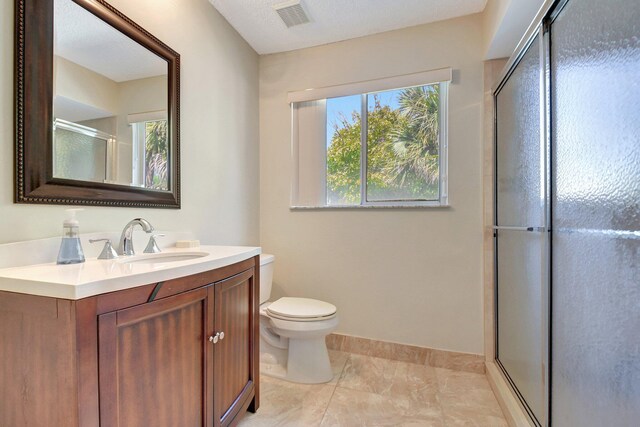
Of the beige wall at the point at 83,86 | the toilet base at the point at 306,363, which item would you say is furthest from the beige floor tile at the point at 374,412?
the beige wall at the point at 83,86

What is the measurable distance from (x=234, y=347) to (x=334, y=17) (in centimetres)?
202

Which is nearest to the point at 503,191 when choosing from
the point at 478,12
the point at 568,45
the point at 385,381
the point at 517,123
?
the point at 517,123

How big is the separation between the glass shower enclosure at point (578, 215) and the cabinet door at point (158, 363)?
1.21 metres

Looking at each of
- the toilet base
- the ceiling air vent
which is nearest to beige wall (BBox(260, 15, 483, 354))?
the ceiling air vent

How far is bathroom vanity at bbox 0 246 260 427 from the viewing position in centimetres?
65

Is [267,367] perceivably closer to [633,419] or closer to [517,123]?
[633,419]

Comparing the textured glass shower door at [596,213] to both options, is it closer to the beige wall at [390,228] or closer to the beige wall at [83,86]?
the beige wall at [390,228]

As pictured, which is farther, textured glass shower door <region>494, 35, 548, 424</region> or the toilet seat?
the toilet seat

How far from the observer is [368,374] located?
180cm

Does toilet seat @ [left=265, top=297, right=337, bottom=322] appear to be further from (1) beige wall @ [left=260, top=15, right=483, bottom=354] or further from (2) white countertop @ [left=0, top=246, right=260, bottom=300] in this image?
(2) white countertop @ [left=0, top=246, right=260, bottom=300]

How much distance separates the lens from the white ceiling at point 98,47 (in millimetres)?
1033

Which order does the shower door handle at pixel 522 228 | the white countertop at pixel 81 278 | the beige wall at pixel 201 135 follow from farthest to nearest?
the shower door handle at pixel 522 228 → the beige wall at pixel 201 135 → the white countertop at pixel 81 278

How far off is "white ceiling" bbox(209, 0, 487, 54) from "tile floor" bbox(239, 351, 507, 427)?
2.31 meters

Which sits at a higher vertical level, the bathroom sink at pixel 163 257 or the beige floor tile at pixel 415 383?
the bathroom sink at pixel 163 257
